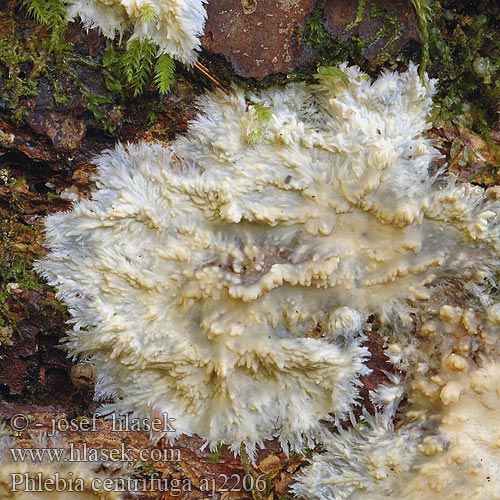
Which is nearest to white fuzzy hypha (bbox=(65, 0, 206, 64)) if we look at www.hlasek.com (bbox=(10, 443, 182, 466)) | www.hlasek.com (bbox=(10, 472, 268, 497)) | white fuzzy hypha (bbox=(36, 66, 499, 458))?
white fuzzy hypha (bbox=(36, 66, 499, 458))

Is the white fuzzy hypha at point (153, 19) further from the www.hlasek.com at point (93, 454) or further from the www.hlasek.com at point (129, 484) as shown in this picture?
the www.hlasek.com at point (129, 484)

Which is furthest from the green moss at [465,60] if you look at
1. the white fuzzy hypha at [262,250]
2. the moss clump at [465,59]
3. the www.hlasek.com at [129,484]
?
the www.hlasek.com at [129,484]

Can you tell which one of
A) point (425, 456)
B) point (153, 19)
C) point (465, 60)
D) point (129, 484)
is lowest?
point (129, 484)

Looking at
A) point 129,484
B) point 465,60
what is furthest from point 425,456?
point 465,60

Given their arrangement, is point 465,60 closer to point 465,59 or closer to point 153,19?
point 465,59

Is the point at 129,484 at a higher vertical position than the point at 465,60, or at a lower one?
lower
